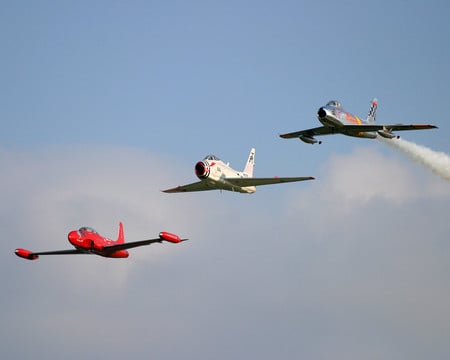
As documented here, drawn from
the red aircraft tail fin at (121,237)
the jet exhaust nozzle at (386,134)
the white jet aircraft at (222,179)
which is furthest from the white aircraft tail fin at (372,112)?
the red aircraft tail fin at (121,237)

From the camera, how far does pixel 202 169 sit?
8912 centimetres

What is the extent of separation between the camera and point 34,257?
93.9m

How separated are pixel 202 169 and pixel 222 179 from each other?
10.6 ft

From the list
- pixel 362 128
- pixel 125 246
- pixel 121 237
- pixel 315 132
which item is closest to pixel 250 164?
pixel 315 132

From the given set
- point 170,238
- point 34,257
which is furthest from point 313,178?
point 34,257

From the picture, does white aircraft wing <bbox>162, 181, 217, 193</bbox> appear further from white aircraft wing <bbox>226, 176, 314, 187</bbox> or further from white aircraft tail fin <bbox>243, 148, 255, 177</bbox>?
white aircraft tail fin <bbox>243, 148, 255, 177</bbox>

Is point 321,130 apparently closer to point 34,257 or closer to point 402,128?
point 402,128

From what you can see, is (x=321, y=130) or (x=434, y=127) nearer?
(x=434, y=127)

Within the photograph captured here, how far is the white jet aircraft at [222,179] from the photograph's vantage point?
89375 millimetres

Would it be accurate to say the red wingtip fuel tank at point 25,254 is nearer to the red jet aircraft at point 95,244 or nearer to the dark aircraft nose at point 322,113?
the red jet aircraft at point 95,244

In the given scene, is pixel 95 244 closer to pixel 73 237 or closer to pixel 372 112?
pixel 73 237

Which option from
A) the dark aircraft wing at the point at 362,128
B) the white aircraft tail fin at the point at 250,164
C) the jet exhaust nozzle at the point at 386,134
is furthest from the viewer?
the white aircraft tail fin at the point at 250,164

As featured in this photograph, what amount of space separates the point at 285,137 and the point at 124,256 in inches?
1040

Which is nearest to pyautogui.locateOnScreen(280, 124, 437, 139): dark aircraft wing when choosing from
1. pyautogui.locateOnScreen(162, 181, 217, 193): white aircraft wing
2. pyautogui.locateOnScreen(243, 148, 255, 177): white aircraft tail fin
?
pyautogui.locateOnScreen(243, 148, 255, 177): white aircraft tail fin
